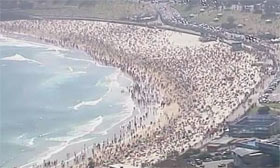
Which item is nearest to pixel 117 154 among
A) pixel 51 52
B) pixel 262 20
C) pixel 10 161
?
pixel 10 161

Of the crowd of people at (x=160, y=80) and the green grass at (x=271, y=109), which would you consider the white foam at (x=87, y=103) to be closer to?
the crowd of people at (x=160, y=80)

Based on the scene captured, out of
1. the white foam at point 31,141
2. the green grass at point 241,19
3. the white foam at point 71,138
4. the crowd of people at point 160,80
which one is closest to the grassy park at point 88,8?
the crowd of people at point 160,80

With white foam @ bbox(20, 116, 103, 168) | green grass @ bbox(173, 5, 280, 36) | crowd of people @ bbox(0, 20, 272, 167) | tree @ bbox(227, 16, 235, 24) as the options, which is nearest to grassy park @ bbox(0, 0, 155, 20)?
crowd of people @ bbox(0, 20, 272, 167)

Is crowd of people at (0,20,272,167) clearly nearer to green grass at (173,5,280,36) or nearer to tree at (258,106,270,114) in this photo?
tree at (258,106,270,114)

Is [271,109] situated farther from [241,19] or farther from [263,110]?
[241,19]

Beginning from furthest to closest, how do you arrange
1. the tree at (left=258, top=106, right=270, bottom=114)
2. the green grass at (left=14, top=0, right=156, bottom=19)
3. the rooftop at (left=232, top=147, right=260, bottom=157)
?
the green grass at (left=14, top=0, right=156, bottom=19) < the tree at (left=258, top=106, right=270, bottom=114) < the rooftop at (left=232, top=147, right=260, bottom=157)

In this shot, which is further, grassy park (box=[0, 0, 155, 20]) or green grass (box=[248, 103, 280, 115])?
grassy park (box=[0, 0, 155, 20])

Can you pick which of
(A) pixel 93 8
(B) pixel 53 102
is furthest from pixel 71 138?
(A) pixel 93 8
